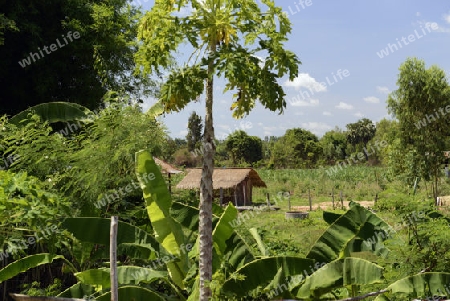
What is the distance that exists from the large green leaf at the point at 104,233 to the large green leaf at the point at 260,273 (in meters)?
1.14

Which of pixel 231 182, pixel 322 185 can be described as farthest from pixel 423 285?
pixel 322 185

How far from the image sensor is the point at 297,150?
49.8 m

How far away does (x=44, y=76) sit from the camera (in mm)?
13125

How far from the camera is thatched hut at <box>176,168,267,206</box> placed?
2334 centimetres

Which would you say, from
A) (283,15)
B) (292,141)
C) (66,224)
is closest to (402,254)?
(283,15)

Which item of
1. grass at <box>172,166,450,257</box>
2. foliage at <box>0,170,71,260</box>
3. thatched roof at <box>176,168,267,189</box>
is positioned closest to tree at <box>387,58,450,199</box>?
grass at <box>172,166,450,257</box>

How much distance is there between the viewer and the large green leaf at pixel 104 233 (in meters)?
6.01

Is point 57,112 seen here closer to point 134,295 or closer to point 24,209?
point 24,209

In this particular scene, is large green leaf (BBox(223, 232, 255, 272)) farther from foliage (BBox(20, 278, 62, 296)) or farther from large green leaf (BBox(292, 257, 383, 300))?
foliage (BBox(20, 278, 62, 296))

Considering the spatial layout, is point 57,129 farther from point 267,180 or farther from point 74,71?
point 267,180

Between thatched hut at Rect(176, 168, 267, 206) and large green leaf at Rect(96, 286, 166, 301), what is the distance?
56.0 feet

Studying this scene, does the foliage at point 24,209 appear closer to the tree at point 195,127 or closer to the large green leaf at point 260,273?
the large green leaf at point 260,273

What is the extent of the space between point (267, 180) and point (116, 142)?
2777cm

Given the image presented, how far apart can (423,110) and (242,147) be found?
3473 cm
